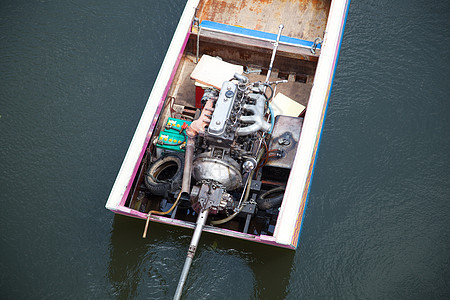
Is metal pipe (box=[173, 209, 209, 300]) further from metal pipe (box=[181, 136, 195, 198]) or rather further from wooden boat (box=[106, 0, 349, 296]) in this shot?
metal pipe (box=[181, 136, 195, 198])

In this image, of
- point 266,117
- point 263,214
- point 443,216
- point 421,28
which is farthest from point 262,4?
point 443,216

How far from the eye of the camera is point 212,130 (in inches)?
229

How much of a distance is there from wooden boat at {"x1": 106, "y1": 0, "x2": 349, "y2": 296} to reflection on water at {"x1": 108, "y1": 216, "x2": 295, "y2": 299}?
39 cm

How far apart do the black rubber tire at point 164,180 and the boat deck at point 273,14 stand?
2.55 metres

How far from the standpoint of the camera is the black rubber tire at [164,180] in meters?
6.50

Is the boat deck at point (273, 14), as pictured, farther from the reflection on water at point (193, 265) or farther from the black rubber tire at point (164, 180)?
the reflection on water at point (193, 265)

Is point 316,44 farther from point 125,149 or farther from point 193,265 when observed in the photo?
point 193,265

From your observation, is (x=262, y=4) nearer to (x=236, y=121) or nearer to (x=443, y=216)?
(x=236, y=121)

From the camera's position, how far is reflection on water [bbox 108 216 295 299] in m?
6.69

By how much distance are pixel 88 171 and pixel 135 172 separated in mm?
1639

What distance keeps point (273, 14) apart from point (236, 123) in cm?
280

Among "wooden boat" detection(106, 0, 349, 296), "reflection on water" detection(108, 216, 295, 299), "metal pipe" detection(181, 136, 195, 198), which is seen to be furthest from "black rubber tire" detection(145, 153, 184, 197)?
"reflection on water" detection(108, 216, 295, 299)

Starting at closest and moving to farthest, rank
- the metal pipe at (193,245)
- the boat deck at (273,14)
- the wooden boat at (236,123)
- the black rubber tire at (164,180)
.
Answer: the metal pipe at (193,245) < the wooden boat at (236,123) < the black rubber tire at (164,180) < the boat deck at (273,14)

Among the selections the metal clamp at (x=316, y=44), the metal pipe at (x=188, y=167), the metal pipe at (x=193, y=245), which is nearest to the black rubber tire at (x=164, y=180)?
the metal pipe at (x=188, y=167)
